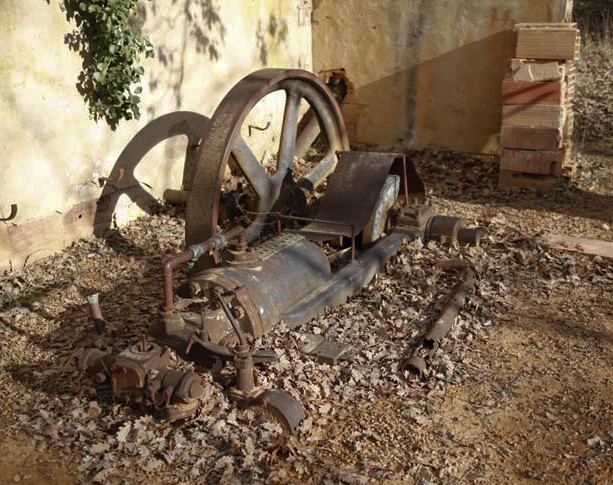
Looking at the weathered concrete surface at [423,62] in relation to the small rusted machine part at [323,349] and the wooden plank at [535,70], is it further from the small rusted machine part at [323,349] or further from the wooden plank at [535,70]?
the small rusted machine part at [323,349]

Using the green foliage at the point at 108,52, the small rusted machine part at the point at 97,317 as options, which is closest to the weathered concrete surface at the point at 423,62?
the green foliage at the point at 108,52

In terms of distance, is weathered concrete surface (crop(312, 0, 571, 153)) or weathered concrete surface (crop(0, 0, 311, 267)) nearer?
weathered concrete surface (crop(0, 0, 311, 267))

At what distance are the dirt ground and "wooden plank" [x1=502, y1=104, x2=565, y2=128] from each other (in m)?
1.93

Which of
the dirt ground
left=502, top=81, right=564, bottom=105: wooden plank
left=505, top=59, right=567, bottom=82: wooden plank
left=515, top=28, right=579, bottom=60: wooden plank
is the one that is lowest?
the dirt ground

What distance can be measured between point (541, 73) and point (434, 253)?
273cm

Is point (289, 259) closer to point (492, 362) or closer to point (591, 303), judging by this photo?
point (492, 362)

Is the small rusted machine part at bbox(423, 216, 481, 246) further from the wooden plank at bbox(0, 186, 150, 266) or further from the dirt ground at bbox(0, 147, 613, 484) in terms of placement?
the wooden plank at bbox(0, 186, 150, 266)

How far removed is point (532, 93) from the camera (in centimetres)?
749

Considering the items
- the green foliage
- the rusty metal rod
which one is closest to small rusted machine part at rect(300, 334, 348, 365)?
the rusty metal rod

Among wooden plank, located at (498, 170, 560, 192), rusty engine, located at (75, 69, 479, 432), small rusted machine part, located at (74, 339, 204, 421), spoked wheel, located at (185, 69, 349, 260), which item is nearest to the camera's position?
small rusted machine part, located at (74, 339, 204, 421)

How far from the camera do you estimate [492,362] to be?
14.4ft

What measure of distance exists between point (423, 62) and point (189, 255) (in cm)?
528

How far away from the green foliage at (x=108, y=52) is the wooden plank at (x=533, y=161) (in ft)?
13.0

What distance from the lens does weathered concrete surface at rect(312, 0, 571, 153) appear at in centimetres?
810
